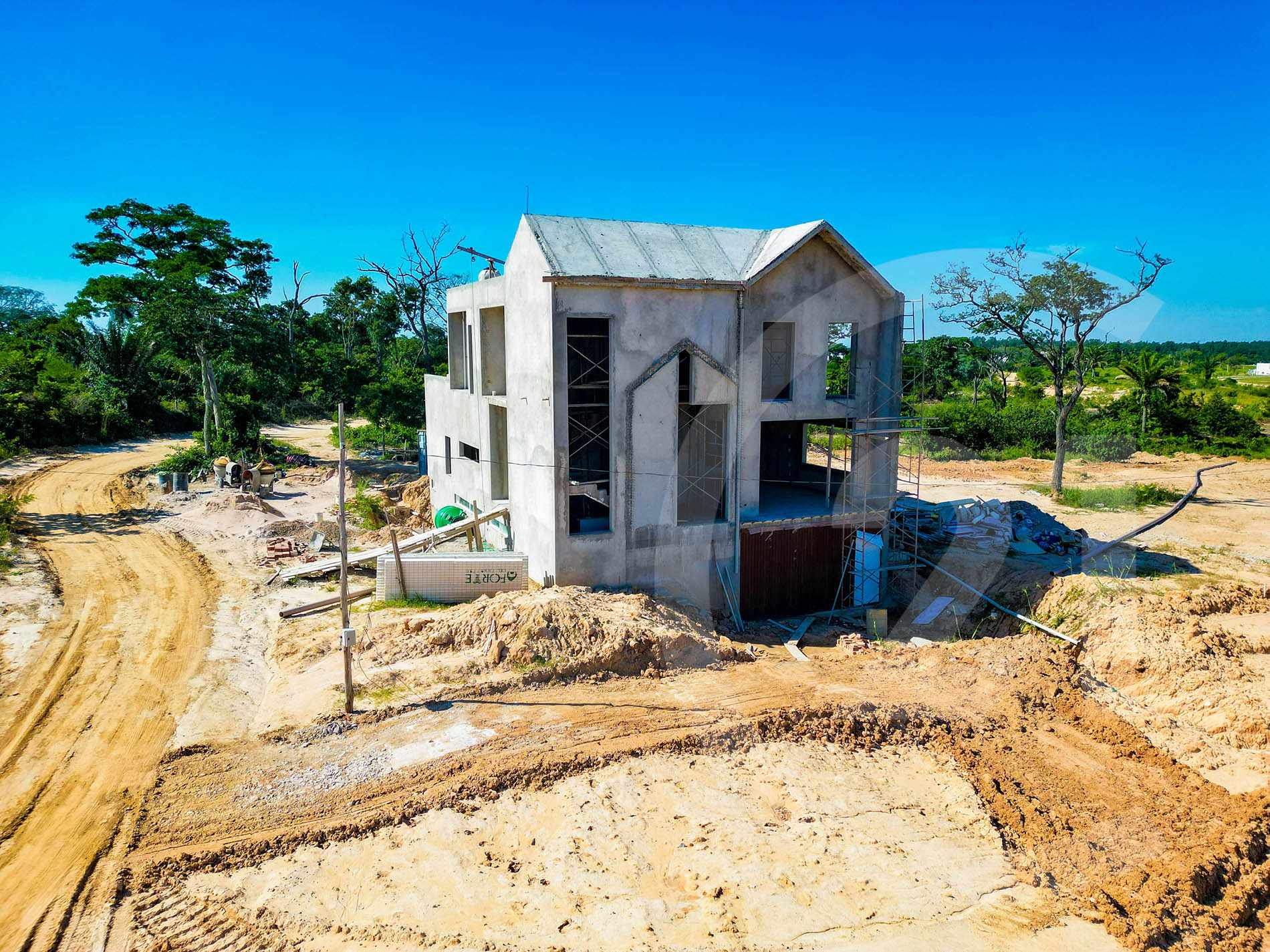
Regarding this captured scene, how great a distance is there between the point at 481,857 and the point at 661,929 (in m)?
2.65

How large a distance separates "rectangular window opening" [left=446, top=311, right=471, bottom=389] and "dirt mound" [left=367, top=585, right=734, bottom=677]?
10.0m

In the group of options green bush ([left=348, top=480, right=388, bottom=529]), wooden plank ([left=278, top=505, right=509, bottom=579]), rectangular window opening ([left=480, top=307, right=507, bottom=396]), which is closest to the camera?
wooden plank ([left=278, top=505, right=509, bottom=579])

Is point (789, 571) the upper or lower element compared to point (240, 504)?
lower

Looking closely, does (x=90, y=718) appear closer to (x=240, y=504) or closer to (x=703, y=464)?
(x=703, y=464)

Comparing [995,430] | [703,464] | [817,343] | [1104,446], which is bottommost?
[1104,446]

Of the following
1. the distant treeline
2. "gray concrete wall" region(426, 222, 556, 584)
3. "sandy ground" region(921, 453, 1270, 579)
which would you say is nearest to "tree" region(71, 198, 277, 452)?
the distant treeline

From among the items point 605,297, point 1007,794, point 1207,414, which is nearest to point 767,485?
point 605,297

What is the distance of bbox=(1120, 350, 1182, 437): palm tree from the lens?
152 ft

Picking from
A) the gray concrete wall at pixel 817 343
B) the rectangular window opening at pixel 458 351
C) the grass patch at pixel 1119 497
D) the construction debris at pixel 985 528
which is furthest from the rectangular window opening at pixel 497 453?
the grass patch at pixel 1119 497

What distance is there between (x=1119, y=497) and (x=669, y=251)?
23371 millimetres

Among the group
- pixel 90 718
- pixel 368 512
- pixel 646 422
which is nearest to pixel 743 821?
pixel 646 422

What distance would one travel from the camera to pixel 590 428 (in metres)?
20.0

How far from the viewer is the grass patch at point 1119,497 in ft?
99.1

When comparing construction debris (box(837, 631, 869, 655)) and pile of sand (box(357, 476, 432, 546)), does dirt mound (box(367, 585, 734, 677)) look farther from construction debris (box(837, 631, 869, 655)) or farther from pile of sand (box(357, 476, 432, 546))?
pile of sand (box(357, 476, 432, 546))
